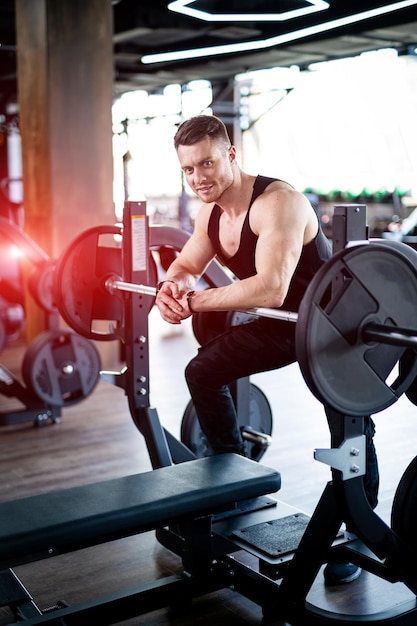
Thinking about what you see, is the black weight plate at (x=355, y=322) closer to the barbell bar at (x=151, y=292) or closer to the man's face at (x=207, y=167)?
the barbell bar at (x=151, y=292)

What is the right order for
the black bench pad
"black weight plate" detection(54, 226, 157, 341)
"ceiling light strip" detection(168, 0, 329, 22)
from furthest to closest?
"ceiling light strip" detection(168, 0, 329, 22) → "black weight plate" detection(54, 226, 157, 341) → the black bench pad

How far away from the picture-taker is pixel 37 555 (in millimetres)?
1645

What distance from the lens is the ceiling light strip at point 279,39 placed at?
3.68 meters

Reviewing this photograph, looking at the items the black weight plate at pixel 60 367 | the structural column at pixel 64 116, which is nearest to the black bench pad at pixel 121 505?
the black weight plate at pixel 60 367

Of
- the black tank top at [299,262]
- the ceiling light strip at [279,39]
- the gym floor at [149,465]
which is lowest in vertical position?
the gym floor at [149,465]

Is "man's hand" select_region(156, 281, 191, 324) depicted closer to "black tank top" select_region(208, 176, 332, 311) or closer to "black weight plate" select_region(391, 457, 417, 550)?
"black tank top" select_region(208, 176, 332, 311)

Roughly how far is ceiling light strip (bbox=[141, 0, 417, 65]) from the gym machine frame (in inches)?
81.4

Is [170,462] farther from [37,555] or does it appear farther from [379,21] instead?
[379,21]

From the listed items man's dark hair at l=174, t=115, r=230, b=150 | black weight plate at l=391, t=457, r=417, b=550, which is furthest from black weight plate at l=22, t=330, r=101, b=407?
black weight plate at l=391, t=457, r=417, b=550

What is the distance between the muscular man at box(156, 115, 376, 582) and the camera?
1.89m

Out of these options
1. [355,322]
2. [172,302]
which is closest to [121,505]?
[172,302]

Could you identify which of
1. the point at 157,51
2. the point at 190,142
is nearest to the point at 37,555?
the point at 190,142

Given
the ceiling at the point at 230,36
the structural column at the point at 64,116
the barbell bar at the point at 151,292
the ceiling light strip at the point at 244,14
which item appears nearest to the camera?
the barbell bar at the point at 151,292

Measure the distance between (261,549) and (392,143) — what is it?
9.25 metres
